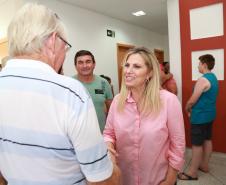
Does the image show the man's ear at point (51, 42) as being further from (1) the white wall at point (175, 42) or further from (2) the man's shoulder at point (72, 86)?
(1) the white wall at point (175, 42)

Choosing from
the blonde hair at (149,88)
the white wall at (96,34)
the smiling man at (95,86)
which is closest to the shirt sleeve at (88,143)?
the blonde hair at (149,88)

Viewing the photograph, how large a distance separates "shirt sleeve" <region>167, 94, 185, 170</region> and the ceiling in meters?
3.79

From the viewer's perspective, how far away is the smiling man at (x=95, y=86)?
247cm

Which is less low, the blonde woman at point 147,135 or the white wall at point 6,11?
the white wall at point 6,11

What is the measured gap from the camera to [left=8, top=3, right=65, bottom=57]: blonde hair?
734 millimetres

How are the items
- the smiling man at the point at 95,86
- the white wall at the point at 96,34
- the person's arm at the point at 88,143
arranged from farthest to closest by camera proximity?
the white wall at the point at 96,34 → the smiling man at the point at 95,86 → the person's arm at the point at 88,143

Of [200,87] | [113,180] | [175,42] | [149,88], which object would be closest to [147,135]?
[149,88]

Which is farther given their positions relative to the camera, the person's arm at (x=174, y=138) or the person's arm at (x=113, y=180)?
the person's arm at (x=174, y=138)

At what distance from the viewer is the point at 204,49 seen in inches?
→ 145

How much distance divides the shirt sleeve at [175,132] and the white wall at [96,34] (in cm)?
324

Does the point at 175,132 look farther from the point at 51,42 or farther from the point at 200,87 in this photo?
the point at 200,87

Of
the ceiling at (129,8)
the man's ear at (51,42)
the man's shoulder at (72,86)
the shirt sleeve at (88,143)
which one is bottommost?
the shirt sleeve at (88,143)

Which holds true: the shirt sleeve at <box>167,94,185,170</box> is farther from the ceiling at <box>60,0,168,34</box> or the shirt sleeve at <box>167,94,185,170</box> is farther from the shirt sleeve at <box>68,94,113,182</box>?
the ceiling at <box>60,0,168,34</box>

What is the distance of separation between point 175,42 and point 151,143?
307 centimetres
